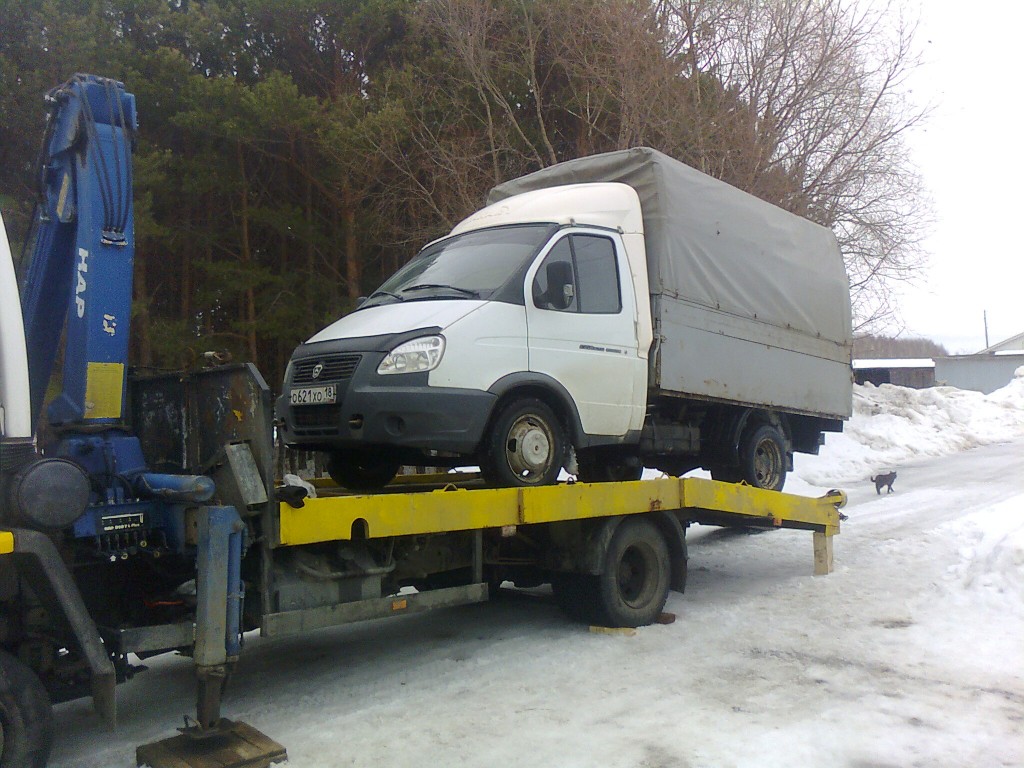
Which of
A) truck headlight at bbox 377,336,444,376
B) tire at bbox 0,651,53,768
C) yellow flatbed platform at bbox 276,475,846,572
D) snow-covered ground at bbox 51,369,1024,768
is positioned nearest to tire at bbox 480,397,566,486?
yellow flatbed platform at bbox 276,475,846,572

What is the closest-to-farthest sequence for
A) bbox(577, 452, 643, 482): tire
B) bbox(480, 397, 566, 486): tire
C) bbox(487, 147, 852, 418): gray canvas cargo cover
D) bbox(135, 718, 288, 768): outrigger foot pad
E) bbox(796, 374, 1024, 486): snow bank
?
bbox(135, 718, 288, 768): outrigger foot pad → bbox(480, 397, 566, 486): tire → bbox(487, 147, 852, 418): gray canvas cargo cover → bbox(577, 452, 643, 482): tire → bbox(796, 374, 1024, 486): snow bank

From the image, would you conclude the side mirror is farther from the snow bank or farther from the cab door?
the snow bank

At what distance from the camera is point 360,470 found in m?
7.07

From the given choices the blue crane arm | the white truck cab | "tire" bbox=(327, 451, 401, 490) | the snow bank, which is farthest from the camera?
the snow bank

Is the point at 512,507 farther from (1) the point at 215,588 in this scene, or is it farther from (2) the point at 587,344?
(1) the point at 215,588

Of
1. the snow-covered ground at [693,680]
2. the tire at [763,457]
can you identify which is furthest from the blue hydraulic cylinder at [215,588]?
the tire at [763,457]

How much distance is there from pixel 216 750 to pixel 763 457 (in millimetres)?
6649

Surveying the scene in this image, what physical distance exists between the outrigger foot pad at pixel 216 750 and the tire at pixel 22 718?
0.55m

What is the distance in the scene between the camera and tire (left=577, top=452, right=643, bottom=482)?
8.45 metres

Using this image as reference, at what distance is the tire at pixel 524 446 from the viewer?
20.8ft

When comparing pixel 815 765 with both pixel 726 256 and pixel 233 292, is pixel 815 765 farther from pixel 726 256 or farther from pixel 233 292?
pixel 233 292

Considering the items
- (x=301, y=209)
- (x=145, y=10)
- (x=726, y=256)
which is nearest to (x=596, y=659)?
(x=726, y=256)

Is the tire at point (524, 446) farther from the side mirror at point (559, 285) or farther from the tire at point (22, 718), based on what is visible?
the tire at point (22, 718)

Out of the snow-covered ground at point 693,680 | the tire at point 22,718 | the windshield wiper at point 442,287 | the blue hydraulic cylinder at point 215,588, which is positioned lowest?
the snow-covered ground at point 693,680
